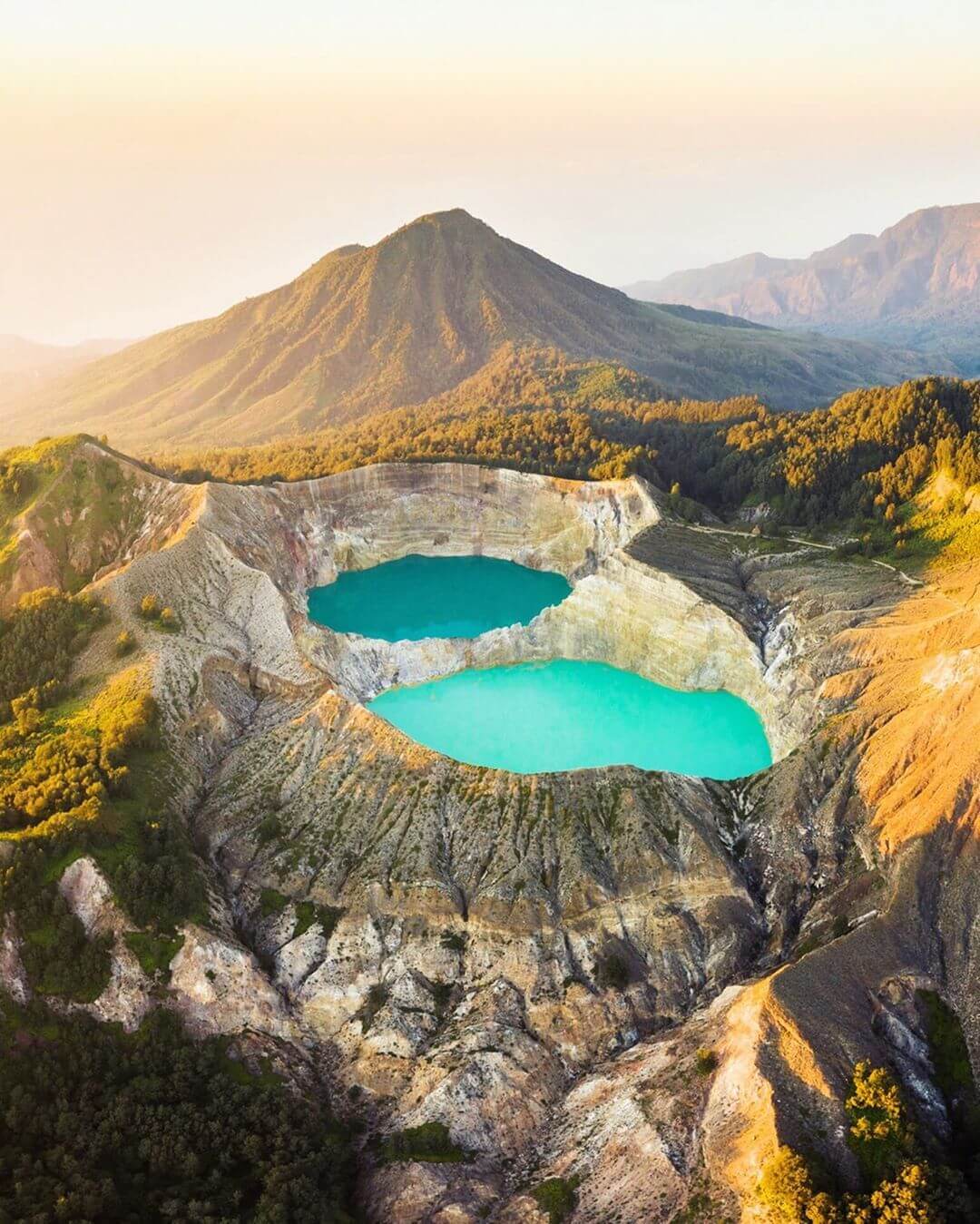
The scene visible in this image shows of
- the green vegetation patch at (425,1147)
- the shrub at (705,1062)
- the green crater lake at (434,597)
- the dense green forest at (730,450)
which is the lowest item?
the green vegetation patch at (425,1147)

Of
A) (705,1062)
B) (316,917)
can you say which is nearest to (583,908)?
(705,1062)

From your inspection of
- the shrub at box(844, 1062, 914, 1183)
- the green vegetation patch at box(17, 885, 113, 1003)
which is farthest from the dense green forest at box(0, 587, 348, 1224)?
the shrub at box(844, 1062, 914, 1183)

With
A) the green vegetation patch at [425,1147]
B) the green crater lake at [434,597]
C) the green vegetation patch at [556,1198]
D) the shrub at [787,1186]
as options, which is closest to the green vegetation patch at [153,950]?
the green vegetation patch at [425,1147]

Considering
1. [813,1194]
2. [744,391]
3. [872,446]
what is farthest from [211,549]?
[744,391]

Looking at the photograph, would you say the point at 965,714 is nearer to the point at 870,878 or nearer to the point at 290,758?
the point at 870,878

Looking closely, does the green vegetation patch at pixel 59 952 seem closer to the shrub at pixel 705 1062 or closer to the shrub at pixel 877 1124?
the shrub at pixel 705 1062

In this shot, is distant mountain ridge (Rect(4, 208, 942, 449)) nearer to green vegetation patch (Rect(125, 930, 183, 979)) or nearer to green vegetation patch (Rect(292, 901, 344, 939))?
green vegetation patch (Rect(292, 901, 344, 939))
